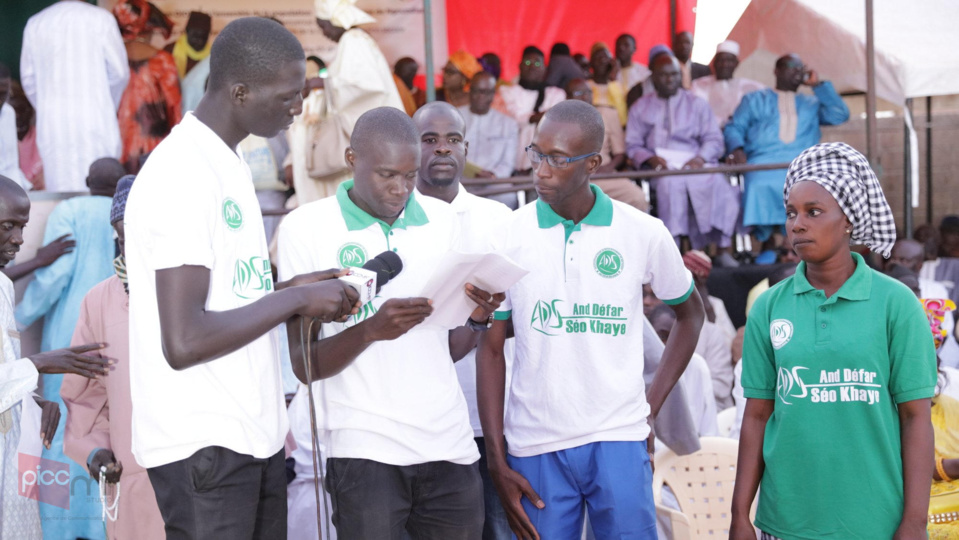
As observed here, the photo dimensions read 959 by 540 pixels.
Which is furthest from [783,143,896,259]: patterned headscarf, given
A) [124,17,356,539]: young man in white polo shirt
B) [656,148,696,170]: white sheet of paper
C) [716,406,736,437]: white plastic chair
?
[656,148,696,170]: white sheet of paper

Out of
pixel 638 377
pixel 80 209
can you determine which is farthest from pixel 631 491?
pixel 80 209

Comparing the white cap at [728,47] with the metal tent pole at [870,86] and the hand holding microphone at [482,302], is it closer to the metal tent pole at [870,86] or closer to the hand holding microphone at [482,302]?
the metal tent pole at [870,86]

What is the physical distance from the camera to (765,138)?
299 inches

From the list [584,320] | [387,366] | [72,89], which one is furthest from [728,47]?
[387,366]

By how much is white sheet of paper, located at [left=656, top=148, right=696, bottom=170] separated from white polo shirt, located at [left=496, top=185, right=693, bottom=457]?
14.8 feet

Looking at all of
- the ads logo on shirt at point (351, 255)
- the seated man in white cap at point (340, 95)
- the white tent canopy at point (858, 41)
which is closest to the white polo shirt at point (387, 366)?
the ads logo on shirt at point (351, 255)

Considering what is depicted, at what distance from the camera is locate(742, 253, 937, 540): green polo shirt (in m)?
2.46

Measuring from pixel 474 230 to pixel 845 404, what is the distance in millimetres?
1390

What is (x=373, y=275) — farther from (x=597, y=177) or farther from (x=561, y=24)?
(x=561, y=24)

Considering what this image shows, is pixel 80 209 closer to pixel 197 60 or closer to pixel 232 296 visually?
pixel 197 60

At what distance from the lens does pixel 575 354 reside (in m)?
2.96

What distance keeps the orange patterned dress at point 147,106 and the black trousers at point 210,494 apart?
16.3ft

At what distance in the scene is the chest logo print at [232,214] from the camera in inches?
83.0

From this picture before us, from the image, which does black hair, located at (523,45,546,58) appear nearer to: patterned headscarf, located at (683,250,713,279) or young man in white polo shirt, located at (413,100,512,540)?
patterned headscarf, located at (683,250,713,279)
